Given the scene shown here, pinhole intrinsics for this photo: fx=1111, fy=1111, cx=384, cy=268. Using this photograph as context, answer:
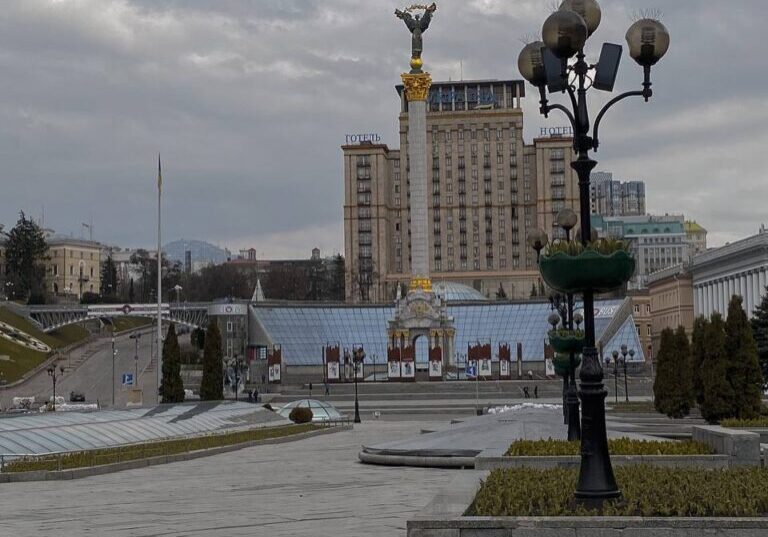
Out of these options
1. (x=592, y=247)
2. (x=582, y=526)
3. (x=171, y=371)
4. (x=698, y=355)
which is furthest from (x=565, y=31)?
(x=171, y=371)

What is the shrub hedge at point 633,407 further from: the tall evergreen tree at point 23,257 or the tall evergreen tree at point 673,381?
the tall evergreen tree at point 23,257

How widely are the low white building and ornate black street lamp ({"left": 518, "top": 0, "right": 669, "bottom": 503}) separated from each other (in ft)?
268

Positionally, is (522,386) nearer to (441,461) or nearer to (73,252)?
(441,461)

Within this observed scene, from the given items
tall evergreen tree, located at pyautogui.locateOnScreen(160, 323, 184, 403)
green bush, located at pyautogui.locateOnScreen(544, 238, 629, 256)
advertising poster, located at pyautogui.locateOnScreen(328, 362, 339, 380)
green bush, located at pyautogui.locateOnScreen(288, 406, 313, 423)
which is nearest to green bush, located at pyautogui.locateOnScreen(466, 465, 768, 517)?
green bush, located at pyautogui.locateOnScreen(544, 238, 629, 256)

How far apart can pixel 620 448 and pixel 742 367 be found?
2149 centimetres

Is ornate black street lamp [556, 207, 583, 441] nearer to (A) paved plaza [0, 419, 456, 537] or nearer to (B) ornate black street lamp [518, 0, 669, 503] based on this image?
(A) paved plaza [0, 419, 456, 537]

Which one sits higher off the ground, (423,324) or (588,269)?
(423,324)

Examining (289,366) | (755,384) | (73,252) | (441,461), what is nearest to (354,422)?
(755,384)

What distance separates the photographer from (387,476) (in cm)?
2389

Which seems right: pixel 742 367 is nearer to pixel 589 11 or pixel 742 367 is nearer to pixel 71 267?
pixel 589 11

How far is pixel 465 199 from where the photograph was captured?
6442 inches

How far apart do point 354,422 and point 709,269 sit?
7275 cm

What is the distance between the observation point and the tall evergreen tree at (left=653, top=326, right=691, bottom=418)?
156ft

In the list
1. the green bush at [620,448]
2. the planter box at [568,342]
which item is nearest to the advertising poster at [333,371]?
the planter box at [568,342]
